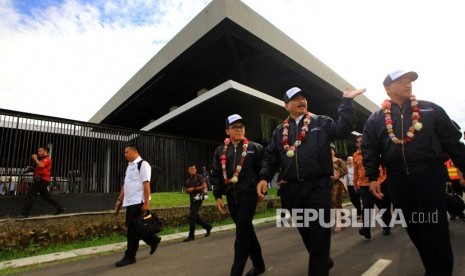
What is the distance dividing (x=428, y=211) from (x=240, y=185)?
2.03m

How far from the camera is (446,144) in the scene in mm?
3240

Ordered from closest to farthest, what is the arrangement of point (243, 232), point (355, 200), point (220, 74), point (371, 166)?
point (371, 166) < point (243, 232) < point (355, 200) < point (220, 74)

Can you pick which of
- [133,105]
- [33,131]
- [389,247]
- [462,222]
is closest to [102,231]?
[33,131]

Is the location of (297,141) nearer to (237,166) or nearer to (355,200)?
(237,166)

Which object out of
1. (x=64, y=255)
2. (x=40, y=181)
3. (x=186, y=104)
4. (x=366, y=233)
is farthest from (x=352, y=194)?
(x=40, y=181)

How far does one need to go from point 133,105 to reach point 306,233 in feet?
68.5

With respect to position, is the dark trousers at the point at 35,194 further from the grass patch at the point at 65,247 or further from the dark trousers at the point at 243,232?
the dark trousers at the point at 243,232

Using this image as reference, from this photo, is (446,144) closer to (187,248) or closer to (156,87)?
(187,248)

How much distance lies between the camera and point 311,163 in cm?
329

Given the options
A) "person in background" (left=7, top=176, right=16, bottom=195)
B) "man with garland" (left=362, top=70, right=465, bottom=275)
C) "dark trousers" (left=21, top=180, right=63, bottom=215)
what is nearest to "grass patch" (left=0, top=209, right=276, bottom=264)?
"dark trousers" (left=21, top=180, right=63, bottom=215)

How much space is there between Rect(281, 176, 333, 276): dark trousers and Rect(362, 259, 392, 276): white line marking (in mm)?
1295

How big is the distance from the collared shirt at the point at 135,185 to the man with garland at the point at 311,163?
2.64 meters

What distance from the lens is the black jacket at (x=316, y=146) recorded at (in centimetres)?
317

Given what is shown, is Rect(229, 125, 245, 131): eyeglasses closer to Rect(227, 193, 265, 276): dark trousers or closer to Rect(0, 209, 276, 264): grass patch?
Rect(227, 193, 265, 276): dark trousers
